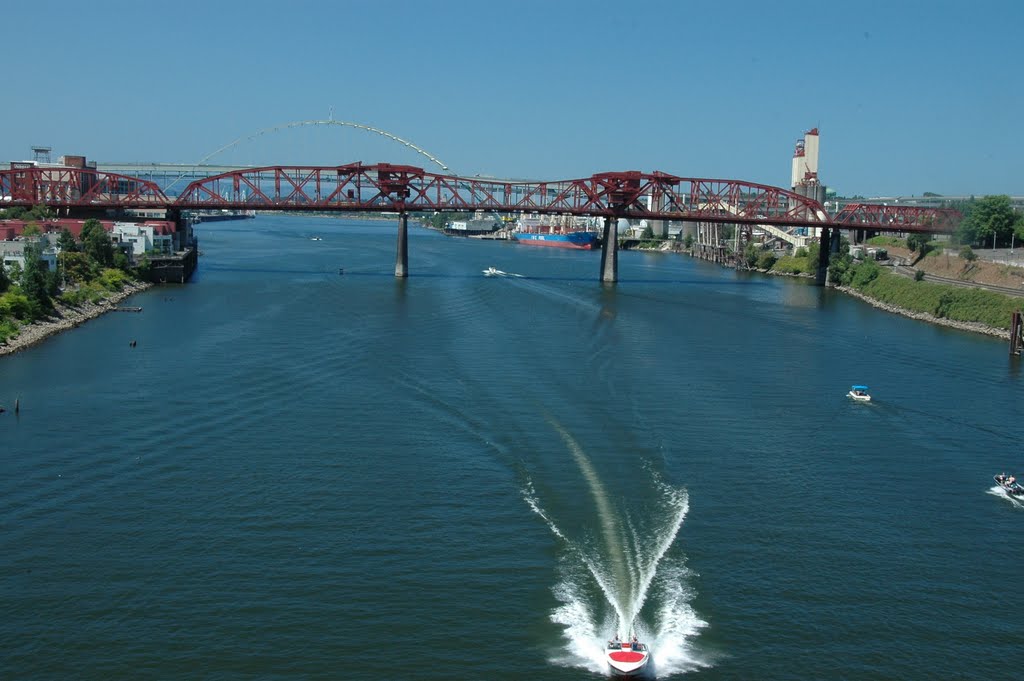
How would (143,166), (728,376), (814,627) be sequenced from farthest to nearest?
(143,166) < (728,376) < (814,627)

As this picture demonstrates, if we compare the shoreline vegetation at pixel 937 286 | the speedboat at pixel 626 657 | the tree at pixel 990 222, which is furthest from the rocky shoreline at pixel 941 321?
the speedboat at pixel 626 657

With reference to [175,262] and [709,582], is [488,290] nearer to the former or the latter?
[175,262]

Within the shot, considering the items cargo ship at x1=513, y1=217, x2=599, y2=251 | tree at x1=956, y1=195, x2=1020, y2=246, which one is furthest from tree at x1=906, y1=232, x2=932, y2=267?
cargo ship at x1=513, y1=217, x2=599, y2=251

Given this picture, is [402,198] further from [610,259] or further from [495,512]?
[495,512]

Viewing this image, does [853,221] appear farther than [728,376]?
Yes

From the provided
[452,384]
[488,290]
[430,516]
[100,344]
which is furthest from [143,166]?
[430,516]

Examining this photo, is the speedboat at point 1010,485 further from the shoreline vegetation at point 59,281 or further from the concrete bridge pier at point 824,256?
the concrete bridge pier at point 824,256

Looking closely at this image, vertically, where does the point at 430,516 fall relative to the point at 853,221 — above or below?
below

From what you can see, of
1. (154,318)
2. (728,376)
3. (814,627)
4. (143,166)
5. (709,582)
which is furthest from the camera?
(143,166)
